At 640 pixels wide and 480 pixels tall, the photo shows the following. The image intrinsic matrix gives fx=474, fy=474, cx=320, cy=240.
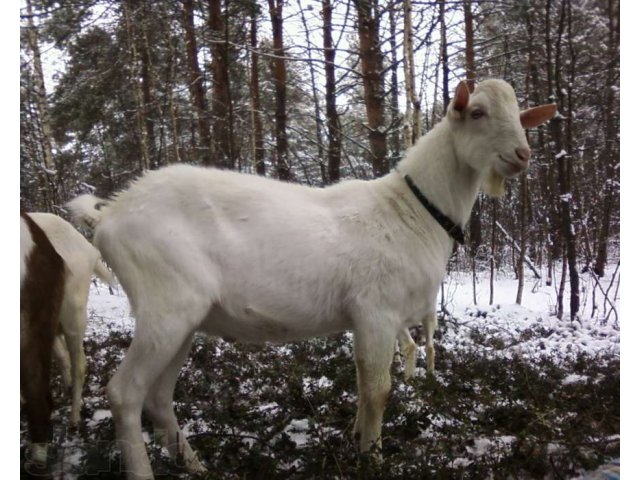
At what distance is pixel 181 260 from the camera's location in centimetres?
259

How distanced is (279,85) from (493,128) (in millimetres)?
1922

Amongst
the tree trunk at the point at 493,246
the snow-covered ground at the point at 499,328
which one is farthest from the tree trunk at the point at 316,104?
the snow-covered ground at the point at 499,328

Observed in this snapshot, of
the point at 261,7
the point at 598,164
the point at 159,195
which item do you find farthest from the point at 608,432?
the point at 261,7

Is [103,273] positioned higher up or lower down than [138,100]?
lower down

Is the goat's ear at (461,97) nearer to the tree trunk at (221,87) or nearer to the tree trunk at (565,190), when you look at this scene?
the tree trunk at (565,190)

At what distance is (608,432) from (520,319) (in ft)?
6.20

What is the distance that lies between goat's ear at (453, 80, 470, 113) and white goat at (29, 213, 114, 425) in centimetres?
309

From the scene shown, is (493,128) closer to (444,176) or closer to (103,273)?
(444,176)

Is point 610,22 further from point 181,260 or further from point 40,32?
point 40,32

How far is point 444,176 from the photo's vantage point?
3.34 meters

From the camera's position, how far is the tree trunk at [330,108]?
4230 mm

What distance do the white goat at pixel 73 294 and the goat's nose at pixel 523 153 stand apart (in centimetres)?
334

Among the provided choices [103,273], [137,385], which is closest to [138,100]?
[103,273]

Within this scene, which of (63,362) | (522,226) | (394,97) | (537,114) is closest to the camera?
(537,114)
